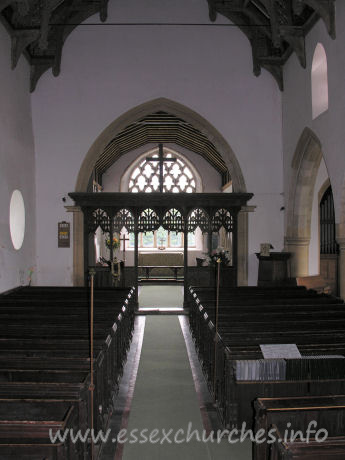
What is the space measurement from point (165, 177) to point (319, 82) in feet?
35.0

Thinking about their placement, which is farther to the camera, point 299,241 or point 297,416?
point 299,241

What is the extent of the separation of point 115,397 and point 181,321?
4.30m

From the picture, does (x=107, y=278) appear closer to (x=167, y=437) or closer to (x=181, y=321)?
(x=181, y=321)

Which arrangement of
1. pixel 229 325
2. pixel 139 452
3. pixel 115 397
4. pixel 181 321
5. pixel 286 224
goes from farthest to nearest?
1. pixel 286 224
2. pixel 181 321
3. pixel 229 325
4. pixel 115 397
5. pixel 139 452

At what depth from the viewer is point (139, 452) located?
3.84 m

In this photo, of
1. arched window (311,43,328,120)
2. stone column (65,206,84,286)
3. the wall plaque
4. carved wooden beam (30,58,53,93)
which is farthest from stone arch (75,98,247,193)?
arched window (311,43,328,120)

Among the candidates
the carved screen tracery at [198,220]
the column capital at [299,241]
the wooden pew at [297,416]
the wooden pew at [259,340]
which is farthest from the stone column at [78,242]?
the wooden pew at [297,416]

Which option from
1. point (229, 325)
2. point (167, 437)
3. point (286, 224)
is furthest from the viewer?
point (286, 224)

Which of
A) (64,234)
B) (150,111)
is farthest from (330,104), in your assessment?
(64,234)

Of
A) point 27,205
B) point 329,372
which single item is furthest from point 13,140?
point 329,372

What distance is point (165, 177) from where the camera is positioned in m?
18.6

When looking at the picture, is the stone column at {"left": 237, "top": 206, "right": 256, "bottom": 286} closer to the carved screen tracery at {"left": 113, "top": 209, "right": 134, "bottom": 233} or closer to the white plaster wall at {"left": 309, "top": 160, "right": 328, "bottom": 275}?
the white plaster wall at {"left": 309, "top": 160, "right": 328, "bottom": 275}

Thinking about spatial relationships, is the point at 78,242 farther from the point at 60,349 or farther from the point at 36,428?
the point at 36,428

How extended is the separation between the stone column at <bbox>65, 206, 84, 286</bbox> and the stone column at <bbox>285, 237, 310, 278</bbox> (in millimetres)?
4821
